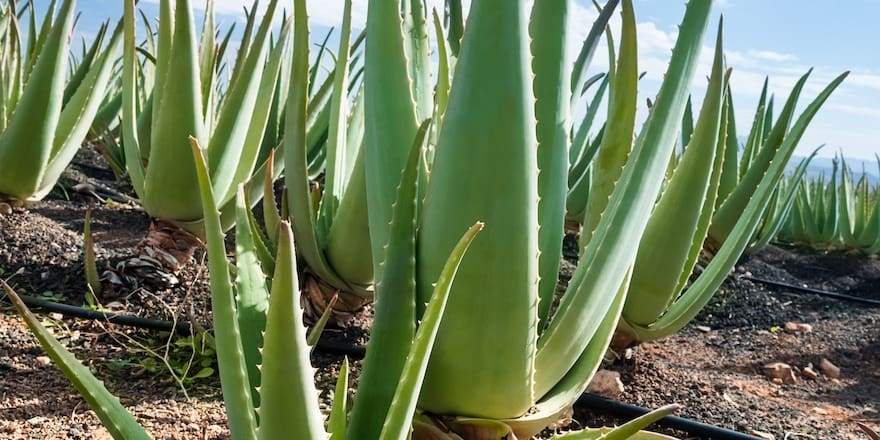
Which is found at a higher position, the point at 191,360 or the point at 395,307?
the point at 395,307

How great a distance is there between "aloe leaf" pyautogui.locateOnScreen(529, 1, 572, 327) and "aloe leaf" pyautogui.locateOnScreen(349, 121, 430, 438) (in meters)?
0.14

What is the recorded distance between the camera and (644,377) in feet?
4.55

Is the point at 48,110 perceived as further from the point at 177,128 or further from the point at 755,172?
the point at 755,172

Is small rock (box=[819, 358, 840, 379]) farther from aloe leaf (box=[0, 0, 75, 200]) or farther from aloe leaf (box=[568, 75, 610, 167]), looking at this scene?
aloe leaf (box=[0, 0, 75, 200])

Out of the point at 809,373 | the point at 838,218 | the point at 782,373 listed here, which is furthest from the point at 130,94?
the point at 838,218

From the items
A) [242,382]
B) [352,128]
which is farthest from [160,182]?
→ [242,382]

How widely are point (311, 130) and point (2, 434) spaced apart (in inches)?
41.4

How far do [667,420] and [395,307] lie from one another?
68 cm

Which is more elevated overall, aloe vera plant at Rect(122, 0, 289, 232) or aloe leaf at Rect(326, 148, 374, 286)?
aloe vera plant at Rect(122, 0, 289, 232)

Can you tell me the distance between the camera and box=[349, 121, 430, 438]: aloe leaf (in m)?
0.61

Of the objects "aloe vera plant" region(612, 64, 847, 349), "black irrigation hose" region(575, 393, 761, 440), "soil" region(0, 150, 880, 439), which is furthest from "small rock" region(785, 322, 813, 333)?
"black irrigation hose" region(575, 393, 761, 440)

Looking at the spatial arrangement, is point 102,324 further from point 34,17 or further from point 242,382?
point 34,17

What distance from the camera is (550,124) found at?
73cm

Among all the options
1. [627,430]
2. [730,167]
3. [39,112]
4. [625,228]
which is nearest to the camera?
[627,430]
